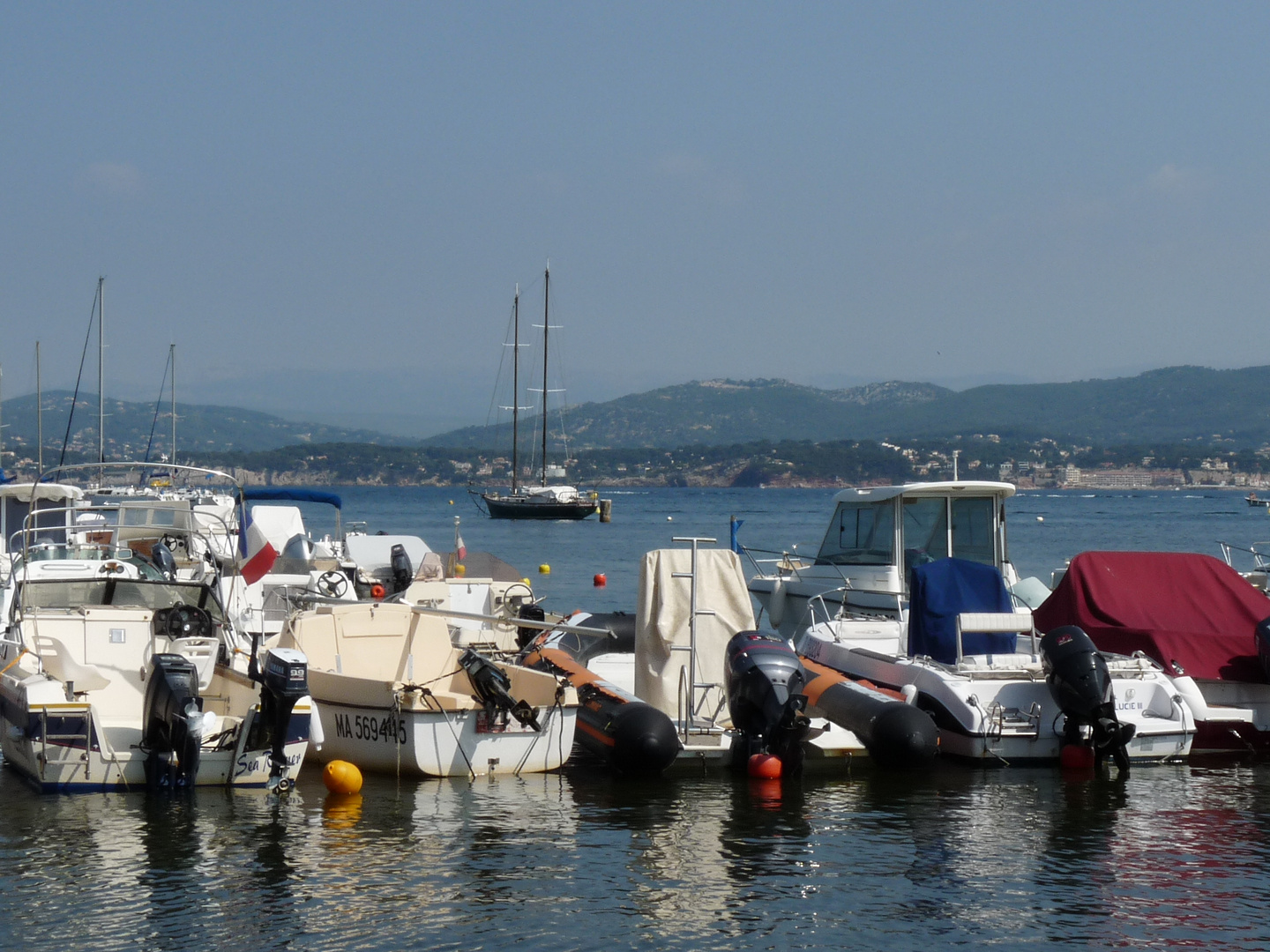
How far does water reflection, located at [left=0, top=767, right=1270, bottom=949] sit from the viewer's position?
9.82 metres

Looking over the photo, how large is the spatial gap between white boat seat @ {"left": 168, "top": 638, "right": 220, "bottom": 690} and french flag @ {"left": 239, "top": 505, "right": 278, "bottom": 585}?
4047 mm

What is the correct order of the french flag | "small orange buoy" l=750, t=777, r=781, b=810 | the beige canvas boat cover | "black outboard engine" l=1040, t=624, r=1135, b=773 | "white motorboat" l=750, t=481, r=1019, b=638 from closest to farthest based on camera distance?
"small orange buoy" l=750, t=777, r=781, b=810 < "black outboard engine" l=1040, t=624, r=1135, b=773 < the french flag < "white motorboat" l=750, t=481, r=1019, b=638 < the beige canvas boat cover

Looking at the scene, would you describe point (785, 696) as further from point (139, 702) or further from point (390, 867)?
point (139, 702)

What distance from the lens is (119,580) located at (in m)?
16.0

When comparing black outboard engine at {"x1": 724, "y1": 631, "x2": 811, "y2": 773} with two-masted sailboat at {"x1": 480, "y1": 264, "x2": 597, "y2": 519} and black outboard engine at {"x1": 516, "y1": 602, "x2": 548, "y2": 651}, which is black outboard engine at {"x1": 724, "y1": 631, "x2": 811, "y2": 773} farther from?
two-masted sailboat at {"x1": 480, "y1": 264, "x2": 597, "y2": 519}

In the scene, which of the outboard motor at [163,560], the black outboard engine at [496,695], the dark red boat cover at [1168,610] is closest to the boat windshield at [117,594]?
the outboard motor at [163,560]

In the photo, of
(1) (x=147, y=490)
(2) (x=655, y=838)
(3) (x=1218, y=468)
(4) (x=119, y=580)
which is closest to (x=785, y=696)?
(2) (x=655, y=838)

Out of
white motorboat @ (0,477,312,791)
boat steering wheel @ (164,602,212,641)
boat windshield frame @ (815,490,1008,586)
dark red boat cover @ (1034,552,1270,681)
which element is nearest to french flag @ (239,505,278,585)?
white motorboat @ (0,477,312,791)

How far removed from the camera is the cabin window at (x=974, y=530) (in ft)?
73.6

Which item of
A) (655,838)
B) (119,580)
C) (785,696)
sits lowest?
(655,838)

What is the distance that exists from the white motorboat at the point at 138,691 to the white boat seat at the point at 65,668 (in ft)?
0.04

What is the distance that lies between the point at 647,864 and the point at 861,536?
1263cm

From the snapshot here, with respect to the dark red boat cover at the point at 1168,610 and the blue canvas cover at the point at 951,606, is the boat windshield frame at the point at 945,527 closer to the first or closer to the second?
the dark red boat cover at the point at 1168,610

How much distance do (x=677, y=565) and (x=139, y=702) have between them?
5931mm
